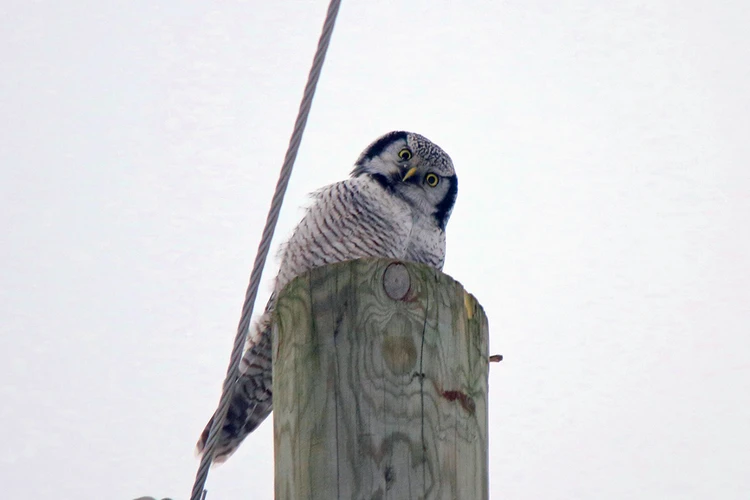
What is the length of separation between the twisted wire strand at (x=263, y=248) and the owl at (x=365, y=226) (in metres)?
1.69

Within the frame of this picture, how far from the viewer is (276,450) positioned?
7.07 ft

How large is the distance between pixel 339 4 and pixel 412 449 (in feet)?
5.06

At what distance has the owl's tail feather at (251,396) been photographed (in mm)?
5070

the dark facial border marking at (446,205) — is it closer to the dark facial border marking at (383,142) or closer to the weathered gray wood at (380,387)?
the dark facial border marking at (383,142)

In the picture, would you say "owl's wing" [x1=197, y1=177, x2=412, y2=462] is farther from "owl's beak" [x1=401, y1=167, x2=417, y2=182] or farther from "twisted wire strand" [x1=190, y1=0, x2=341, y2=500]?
"twisted wire strand" [x1=190, y1=0, x2=341, y2=500]

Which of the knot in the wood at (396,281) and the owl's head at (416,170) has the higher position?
the owl's head at (416,170)

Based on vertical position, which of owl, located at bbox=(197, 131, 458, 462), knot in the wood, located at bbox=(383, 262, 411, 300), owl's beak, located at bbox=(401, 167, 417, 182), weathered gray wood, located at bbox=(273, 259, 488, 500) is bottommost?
weathered gray wood, located at bbox=(273, 259, 488, 500)

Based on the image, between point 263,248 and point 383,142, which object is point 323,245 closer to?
point 383,142

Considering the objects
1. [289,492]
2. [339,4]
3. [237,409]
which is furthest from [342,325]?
[237,409]

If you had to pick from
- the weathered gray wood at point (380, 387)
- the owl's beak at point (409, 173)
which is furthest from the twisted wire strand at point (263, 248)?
the owl's beak at point (409, 173)

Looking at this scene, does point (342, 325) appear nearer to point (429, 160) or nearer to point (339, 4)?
point (339, 4)

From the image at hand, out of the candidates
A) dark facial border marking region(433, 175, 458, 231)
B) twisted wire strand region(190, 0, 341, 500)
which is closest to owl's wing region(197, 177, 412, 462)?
dark facial border marking region(433, 175, 458, 231)

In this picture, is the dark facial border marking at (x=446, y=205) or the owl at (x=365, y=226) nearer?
the owl at (x=365, y=226)

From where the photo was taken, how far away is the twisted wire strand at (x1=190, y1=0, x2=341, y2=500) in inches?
107
